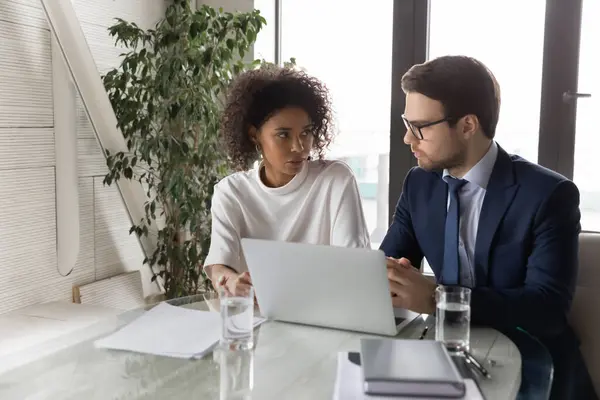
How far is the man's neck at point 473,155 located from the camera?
1707 mm

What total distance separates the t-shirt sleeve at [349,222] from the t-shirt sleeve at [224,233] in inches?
11.8

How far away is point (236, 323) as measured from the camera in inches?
49.8

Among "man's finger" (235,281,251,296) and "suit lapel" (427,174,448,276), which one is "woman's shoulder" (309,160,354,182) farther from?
"man's finger" (235,281,251,296)

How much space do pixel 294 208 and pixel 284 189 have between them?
67mm

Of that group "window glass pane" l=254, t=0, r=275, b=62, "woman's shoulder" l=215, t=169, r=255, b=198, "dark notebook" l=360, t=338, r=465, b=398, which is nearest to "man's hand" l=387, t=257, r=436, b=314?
"dark notebook" l=360, t=338, r=465, b=398

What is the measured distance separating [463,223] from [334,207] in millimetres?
412

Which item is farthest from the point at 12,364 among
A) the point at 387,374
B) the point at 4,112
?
the point at 4,112

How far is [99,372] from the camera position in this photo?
1.15 m

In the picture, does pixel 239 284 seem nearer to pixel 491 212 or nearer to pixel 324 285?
pixel 324 285

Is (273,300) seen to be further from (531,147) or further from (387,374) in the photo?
(531,147)

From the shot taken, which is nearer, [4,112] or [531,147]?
[4,112]

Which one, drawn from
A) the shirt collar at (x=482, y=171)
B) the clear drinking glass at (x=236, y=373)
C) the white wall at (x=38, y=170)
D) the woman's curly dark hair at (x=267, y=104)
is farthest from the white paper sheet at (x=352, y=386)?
the white wall at (x=38, y=170)

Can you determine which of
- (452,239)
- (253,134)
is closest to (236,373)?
(452,239)

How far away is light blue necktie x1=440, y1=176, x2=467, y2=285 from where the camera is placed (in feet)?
5.44
